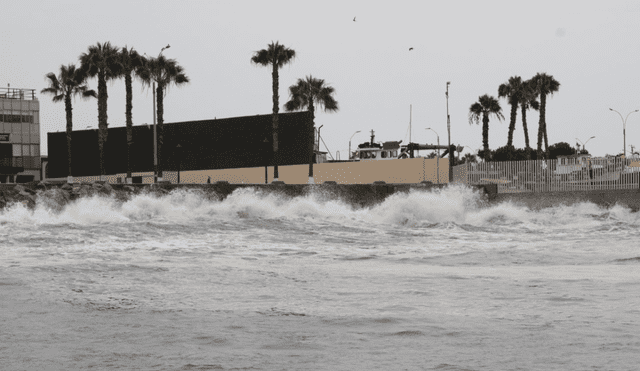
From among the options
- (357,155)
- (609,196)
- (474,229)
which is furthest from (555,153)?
(474,229)

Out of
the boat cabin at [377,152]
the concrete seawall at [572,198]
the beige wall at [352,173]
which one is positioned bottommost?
the concrete seawall at [572,198]

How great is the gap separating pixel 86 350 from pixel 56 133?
222 ft

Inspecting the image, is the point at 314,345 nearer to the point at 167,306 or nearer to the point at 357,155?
the point at 167,306

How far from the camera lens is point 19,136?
71125 millimetres

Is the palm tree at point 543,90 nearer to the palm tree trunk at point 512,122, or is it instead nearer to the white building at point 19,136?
the palm tree trunk at point 512,122

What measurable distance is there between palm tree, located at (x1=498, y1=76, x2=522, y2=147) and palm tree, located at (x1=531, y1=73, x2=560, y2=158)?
59.2 inches

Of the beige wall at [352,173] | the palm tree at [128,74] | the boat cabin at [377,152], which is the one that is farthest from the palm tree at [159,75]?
the boat cabin at [377,152]

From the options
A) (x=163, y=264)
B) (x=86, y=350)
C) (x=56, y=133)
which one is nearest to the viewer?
(x=86, y=350)

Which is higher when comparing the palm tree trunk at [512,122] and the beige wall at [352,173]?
the palm tree trunk at [512,122]

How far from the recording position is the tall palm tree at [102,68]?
47.7 metres

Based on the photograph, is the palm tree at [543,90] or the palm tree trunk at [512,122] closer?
the palm tree at [543,90]

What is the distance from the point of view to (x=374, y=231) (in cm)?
2147

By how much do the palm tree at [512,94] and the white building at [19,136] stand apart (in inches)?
1842

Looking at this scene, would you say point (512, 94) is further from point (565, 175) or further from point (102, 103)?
point (102, 103)
